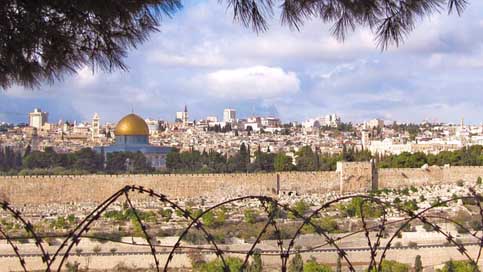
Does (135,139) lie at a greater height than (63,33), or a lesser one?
greater

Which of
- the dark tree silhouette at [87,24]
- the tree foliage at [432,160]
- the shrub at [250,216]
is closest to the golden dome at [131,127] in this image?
the tree foliage at [432,160]

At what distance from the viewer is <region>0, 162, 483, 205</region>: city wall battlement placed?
2397 cm

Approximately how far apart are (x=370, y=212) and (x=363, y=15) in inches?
682

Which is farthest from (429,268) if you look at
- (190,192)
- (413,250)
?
(190,192)

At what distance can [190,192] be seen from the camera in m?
25.1

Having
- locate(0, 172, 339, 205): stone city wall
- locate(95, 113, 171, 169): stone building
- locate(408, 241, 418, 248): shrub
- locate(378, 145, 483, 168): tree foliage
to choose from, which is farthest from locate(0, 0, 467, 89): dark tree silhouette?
locate(95, 113, 171, 169): stone building

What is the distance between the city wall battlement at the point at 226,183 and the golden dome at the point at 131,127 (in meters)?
14.1

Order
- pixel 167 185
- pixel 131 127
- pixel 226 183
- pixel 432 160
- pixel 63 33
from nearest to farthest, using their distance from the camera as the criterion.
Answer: pixel 63 33, pixel 167 185, pixel 226 183, pixel 432 160, pixel 131 127

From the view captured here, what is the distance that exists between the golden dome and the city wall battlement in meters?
14.1

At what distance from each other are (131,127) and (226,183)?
47.9 ft

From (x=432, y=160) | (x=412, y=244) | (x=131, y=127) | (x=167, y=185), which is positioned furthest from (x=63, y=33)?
A: (x=131, y=127)

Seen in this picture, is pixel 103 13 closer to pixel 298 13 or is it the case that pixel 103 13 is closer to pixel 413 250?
pixel 298 13

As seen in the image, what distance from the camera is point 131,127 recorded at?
128ft

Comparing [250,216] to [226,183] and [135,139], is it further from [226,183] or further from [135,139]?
[135,139]
